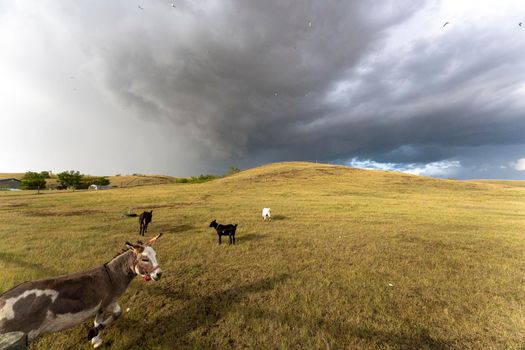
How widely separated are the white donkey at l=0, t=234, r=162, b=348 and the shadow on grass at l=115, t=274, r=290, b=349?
0.92m

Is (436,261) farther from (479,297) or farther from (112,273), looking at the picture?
(112,273)

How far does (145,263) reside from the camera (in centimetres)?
603

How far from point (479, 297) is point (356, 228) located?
10.3 metres

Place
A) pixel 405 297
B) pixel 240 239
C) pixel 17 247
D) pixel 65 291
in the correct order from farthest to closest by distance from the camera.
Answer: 1. pixel 240 239
2. pixel 17 247
3. pixel 405 297
4. pixel 65 291

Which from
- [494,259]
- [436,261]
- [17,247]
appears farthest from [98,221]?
[494,259]

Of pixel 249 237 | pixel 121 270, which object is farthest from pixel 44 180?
pixel 121 270

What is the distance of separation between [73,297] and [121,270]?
1149mm

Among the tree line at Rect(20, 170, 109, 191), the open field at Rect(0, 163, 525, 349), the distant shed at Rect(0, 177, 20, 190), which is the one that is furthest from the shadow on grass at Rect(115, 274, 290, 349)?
the distant shed at Rect(0, 177, 20, 190)

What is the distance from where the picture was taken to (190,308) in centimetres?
732

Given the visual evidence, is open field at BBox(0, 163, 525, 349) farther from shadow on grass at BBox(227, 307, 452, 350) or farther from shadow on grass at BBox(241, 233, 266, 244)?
shadow on grass at BBox(241, 233, 266, 244)

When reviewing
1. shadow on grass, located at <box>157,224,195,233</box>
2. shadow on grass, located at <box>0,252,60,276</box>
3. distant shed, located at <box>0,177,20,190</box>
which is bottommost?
shadow on grass, located at <box>0,252,60,276</box>

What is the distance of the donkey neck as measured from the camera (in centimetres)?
618

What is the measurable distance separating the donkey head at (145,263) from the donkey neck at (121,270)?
22 centimetres

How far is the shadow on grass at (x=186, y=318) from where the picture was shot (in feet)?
19.5
